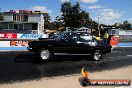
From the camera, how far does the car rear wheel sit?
1640 centimetres

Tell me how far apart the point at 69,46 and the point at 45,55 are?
5.16 feet

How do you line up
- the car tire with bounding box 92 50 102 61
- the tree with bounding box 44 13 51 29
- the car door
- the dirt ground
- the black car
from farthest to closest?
the tree with bounding box 44 13 51 29
the car tire with bounding box 92 50 102 61
the car door
the black car
the dirt ground

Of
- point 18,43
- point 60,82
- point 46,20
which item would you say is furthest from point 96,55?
point 46,20

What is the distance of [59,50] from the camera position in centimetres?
1673

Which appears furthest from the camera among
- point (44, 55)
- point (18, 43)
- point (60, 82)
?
point (18, 43)

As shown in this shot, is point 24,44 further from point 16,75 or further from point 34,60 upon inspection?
point 16,75

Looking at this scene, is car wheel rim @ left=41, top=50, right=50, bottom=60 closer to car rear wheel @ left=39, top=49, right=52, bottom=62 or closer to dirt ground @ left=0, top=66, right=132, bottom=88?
car rear wheel @ left=39, top=49, right=52, bottom=62

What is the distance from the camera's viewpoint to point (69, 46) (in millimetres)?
16969

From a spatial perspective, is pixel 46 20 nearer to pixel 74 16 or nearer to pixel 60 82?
pixel 74 16

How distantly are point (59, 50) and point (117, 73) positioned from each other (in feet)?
15.0

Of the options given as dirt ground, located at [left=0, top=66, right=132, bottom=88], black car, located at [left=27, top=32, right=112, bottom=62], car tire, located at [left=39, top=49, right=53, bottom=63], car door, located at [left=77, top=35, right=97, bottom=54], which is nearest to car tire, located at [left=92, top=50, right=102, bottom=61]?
black car, located at [left=27, top=32, right=112, bottom=62]

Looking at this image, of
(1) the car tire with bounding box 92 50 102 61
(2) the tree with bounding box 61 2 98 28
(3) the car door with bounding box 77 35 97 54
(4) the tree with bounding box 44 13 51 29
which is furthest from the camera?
(4) the tree with bounding box 44 13 51 29

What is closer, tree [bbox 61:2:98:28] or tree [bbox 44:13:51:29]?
tree [bbox 61:2:98:28]

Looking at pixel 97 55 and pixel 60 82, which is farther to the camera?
pixel 97 55
